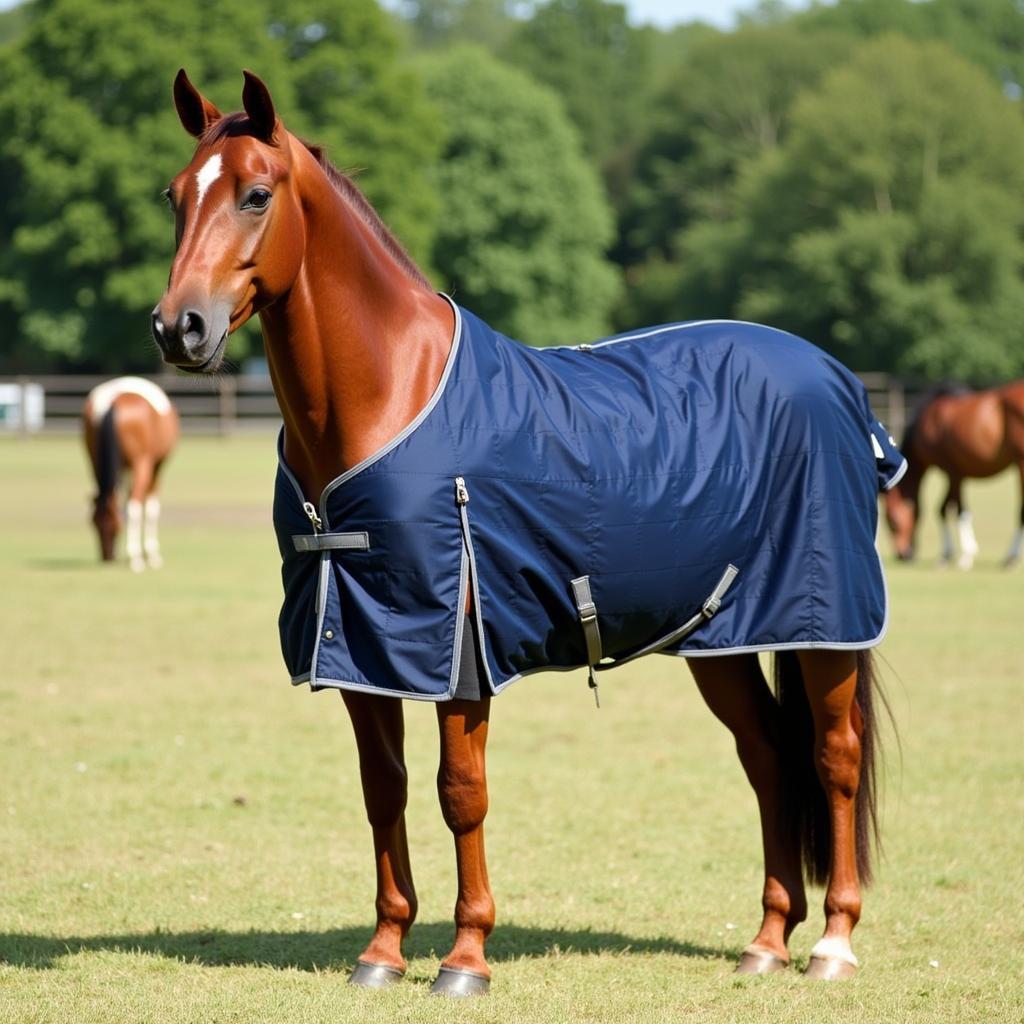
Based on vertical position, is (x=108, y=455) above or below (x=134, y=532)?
above

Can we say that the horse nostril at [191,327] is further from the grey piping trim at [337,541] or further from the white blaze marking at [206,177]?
the grey piping trim at [337,541]

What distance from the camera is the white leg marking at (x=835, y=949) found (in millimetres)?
4656

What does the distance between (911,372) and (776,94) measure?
19.8m

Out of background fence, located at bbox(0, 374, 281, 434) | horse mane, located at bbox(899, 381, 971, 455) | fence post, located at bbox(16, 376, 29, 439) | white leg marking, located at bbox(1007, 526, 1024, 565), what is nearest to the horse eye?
white leg marking, located at bbox(1007, 526, 1024, 565)

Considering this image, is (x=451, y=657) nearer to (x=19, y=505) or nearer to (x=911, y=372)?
(x=19, y=505)

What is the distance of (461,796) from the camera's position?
4.38m

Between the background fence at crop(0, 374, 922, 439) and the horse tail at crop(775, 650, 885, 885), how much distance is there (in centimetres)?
3725

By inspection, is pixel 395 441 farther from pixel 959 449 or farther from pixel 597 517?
pixel 959 449

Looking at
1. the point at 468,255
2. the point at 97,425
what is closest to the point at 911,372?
the point at 468,255

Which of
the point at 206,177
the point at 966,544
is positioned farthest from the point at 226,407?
the point at 206,177

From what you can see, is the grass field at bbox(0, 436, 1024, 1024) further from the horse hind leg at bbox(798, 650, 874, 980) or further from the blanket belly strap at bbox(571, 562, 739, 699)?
the blanket belly strap at bbox(571, 562, 739, 699)

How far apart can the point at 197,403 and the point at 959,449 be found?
110ft

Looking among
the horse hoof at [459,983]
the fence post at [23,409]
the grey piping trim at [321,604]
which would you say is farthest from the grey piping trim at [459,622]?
the fence post at [23,409]

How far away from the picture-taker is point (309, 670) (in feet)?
14.2
